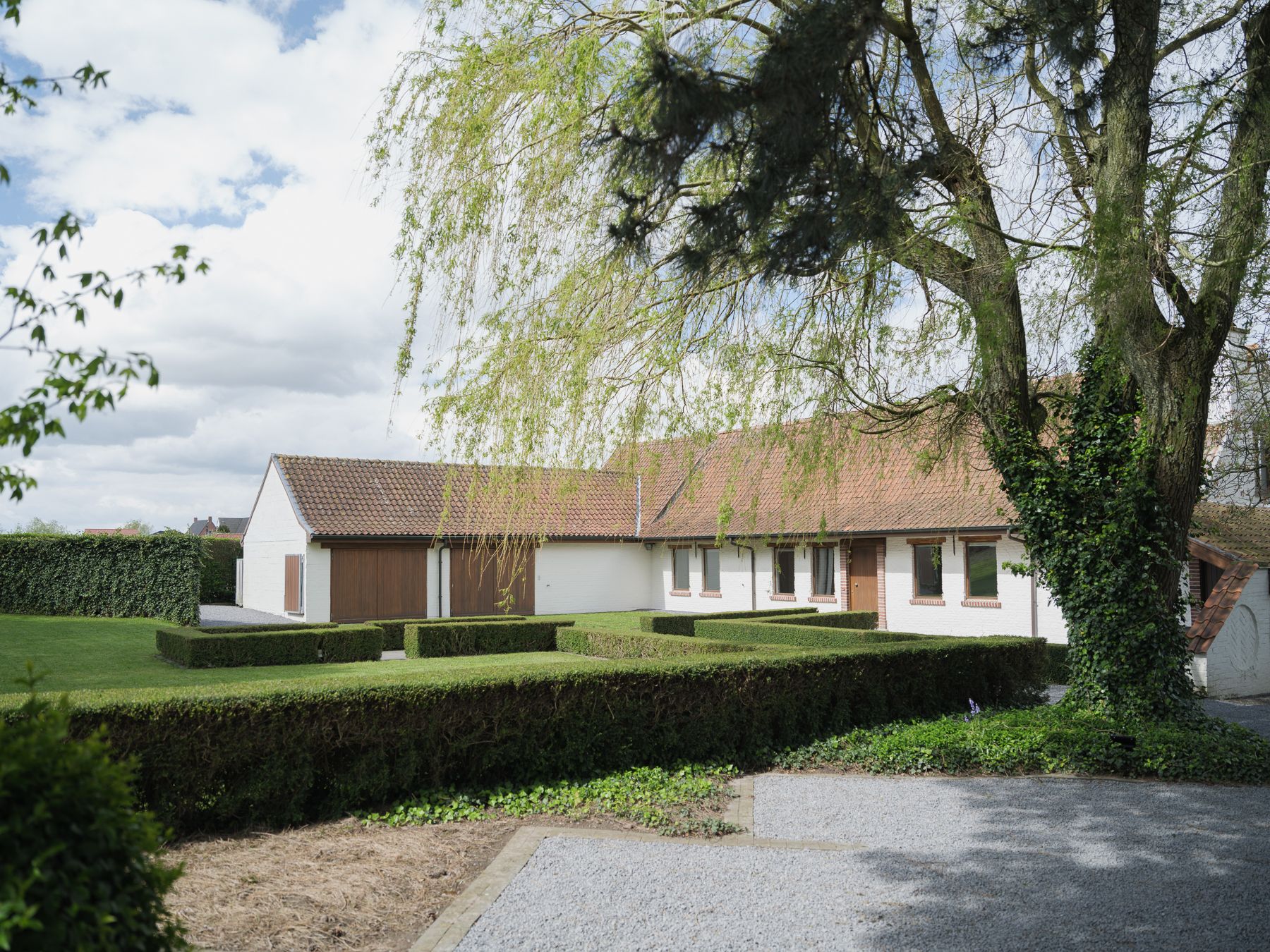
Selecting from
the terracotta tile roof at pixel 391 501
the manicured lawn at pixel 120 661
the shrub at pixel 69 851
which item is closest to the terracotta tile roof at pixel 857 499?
Result: the terracotta tile roof at pixel 391 501

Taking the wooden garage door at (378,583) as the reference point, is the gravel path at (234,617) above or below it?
below

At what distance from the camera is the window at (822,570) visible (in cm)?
2384

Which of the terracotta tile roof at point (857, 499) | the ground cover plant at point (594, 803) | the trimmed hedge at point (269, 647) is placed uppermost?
the terracotta tile roof at point (857, 499)

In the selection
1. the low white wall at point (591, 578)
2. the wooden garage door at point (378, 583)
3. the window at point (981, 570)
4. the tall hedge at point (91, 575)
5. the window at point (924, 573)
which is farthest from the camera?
the low white wall at point (591, 578)

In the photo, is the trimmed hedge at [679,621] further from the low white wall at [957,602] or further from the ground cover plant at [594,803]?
the ground cover plant at [594,803]

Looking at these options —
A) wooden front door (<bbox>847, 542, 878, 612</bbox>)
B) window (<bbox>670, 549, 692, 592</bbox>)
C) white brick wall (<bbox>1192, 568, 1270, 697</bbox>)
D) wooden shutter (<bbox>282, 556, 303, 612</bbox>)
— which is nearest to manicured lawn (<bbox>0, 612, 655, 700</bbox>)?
wooden shutter (<bbox>282, 556, 303, 612</bbox>)

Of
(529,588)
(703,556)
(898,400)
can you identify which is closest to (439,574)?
(529,588)

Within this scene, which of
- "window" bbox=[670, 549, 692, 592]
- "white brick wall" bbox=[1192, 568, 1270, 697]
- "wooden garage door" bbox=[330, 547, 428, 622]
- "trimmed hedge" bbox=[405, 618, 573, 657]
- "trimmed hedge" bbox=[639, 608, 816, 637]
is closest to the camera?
"white brick wall" bbox=[1192, 568, 1270, 697]

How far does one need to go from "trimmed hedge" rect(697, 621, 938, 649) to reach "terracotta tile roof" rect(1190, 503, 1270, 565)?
4.85m

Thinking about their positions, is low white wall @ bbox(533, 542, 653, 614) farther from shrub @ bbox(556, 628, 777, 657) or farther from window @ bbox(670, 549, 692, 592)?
shrub @ bbox(556, 628, 777, 657)

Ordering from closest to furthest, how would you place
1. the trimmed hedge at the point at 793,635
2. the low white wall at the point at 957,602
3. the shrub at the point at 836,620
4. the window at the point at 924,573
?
the trimmed hedge at the point at 793,635
the low white wall at the point at 957,602
the shrub at the point at 836,620
the window at the point at 924,573

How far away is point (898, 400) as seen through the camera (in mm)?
10125

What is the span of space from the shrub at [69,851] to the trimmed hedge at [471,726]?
3.66m

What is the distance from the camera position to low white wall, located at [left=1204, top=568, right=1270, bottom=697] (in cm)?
1443
